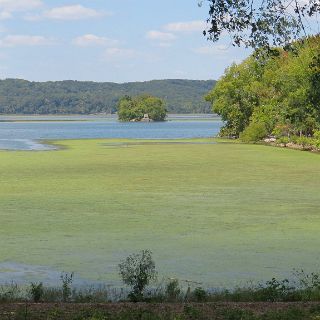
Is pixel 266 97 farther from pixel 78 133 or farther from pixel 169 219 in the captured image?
pixel 169 219

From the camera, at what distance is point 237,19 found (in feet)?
31.7

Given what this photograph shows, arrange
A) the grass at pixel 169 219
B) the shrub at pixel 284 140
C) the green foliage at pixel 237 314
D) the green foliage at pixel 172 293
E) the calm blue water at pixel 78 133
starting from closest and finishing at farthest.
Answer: the green foliage at pixel 237 314 → the green foliage at pixel 172 293 → the grass at pixel 169 219 → the shrub at pixel 284 140 → the calm blue water at pixel 78 133

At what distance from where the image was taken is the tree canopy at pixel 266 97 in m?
52.2

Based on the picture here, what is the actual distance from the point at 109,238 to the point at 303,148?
3884cm

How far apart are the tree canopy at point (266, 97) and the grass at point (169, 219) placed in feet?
64.9

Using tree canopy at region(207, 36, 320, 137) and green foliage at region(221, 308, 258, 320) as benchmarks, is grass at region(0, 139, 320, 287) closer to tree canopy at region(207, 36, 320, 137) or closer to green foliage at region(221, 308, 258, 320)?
green foliage at region(221, 308, 258, 320)

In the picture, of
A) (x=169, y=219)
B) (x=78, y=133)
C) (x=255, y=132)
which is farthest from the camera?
(x=78, y=133)

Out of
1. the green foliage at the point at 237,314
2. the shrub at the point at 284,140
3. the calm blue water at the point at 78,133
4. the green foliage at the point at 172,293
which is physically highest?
the green foliage at the point at 237,314

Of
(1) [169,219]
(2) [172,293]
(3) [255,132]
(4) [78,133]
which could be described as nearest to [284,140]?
(3) [255,132]

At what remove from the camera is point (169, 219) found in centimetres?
1780

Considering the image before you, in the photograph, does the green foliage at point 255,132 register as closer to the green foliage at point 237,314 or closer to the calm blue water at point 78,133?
the calm blue water at point 78,133

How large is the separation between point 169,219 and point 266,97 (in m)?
A: 56.8

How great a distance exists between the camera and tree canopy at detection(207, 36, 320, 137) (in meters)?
52.2

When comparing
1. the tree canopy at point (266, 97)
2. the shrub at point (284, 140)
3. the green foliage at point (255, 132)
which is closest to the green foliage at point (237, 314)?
the tree canopy at point (266, 97)
